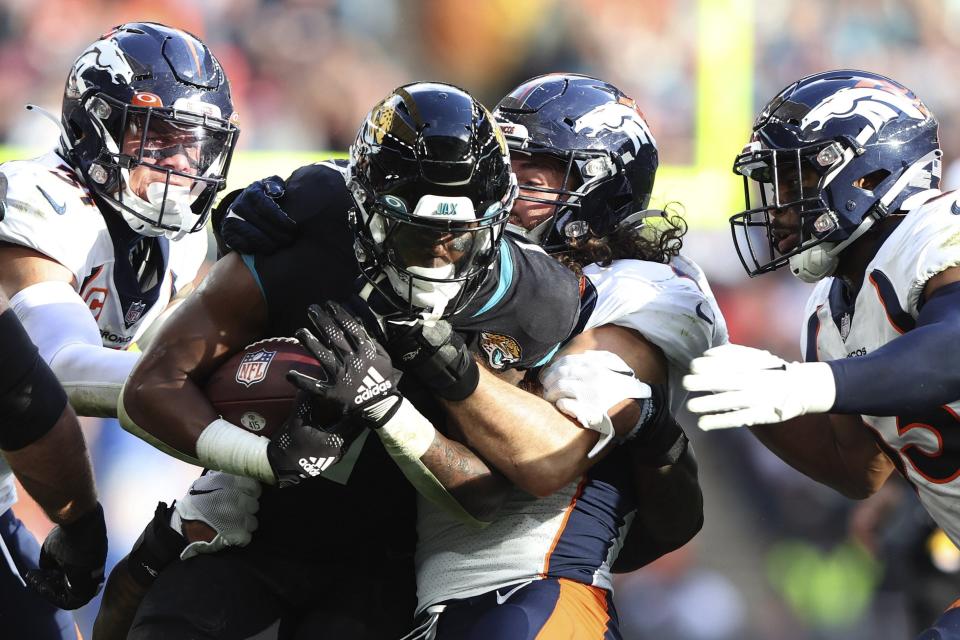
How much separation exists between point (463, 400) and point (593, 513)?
17.7 inches

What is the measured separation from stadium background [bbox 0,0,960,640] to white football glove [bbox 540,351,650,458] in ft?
9.24

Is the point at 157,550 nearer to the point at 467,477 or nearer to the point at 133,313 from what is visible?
the point at 467,477

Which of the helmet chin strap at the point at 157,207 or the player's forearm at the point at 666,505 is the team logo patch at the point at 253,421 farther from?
the helmet chin strap at the point at 157,207

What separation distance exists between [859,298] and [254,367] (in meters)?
1.35

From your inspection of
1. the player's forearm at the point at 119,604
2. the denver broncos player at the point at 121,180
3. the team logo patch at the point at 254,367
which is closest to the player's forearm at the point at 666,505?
the team logo patch at the point at 254,367

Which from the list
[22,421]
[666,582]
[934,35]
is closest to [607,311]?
[22,421]

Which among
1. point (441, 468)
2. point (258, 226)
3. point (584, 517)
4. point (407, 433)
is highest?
point (258, 226)

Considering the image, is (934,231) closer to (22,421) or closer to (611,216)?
(611,216)

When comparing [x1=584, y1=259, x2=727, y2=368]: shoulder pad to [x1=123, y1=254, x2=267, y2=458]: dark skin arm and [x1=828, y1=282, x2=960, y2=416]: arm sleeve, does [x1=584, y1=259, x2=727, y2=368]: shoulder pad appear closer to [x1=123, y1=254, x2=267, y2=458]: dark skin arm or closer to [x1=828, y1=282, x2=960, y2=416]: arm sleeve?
[x1=828, y1=282, x2=960, y2=416]: arm sleeve

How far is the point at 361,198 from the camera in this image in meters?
2.29

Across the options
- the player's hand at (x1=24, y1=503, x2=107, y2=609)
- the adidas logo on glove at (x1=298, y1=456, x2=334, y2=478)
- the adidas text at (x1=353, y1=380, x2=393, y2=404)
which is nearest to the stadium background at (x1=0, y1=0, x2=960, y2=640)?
the player's hand at (x1=24, y1=503, x2=107, y2=609)

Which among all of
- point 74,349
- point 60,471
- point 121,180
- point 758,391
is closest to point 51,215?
point 121,180

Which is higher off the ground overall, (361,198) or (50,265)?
(361,198)

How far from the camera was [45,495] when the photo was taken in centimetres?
Result: 250
